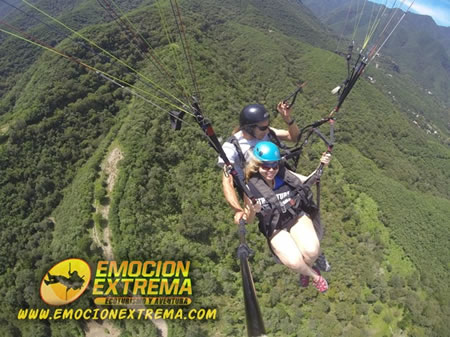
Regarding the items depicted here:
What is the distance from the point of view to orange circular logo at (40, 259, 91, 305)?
1873cm

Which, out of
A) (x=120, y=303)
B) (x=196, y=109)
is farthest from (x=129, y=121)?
(x=196, y=109)

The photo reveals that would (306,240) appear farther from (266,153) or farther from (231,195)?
(266,153)

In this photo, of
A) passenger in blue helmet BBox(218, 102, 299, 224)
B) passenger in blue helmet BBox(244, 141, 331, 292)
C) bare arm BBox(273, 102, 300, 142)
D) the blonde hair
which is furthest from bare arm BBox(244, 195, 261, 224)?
bare arm BBox(273, 102, 300, 142)

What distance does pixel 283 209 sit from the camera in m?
4.92

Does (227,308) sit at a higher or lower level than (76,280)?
lower

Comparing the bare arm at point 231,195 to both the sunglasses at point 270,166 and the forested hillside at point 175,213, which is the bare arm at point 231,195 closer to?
the sunglasses at point 270,166

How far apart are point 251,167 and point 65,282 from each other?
65.4 ft

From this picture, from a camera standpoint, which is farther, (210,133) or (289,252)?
(289,252)

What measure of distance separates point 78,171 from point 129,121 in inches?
323

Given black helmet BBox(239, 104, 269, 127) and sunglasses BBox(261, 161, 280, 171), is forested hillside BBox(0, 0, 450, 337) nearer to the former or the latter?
black helmet BBox(239, 104, 269, 127)

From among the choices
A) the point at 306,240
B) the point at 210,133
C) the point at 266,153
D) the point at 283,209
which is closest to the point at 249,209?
the point at 283,209

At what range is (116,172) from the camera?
2859 cm

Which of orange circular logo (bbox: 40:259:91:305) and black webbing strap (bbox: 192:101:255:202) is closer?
black webbing strap (bbox: 192:101:255:202)

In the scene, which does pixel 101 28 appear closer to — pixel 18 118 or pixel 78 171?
pixel 18 118
